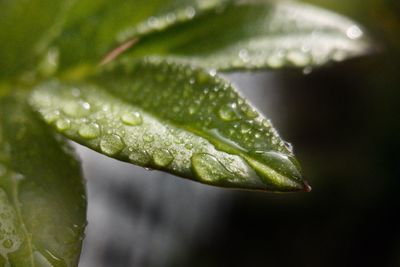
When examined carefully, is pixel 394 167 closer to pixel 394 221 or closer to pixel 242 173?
pixel 394 221

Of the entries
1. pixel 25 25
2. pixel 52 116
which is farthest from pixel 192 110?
pixel 25 25

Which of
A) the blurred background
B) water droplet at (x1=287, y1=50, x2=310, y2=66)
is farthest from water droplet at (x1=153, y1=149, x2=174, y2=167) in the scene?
the blurred background

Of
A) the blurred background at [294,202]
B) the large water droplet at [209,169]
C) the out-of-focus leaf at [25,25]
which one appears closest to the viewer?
the large water droplet at [209,169]

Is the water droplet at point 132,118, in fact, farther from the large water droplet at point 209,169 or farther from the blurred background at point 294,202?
the blurred background at point 294,202

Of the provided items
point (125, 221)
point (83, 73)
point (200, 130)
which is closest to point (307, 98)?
point (125, 221)

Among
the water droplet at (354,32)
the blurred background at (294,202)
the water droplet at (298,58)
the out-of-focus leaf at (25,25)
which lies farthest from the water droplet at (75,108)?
the blurred background at (294,202)

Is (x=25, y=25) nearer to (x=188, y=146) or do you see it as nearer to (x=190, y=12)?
(x=190, y=12)
